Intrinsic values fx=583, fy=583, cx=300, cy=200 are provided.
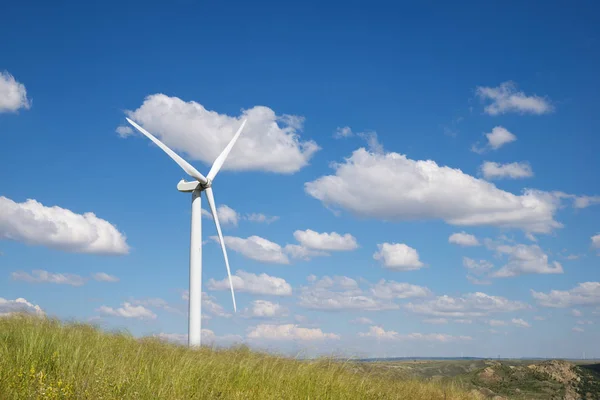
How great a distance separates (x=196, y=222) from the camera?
30344 millimetres

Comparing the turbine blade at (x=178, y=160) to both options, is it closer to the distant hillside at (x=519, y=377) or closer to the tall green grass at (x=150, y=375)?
the tall green grass at (x=150, y=375)

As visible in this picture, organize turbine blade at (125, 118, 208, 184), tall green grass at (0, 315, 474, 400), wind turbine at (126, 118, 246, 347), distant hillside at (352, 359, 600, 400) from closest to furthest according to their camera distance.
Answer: tall green grass at (0, 315, 474, 400) → distant hillside at (352, 359, 600, 400) → wind turbine at (126, 118, 246, 347) → turbine blade at (125, 118, 208, 184)

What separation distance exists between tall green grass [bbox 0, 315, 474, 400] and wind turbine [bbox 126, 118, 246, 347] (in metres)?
6.91

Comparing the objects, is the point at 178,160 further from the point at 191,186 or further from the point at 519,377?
the point at 519,377

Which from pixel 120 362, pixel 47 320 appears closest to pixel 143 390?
pixel 120 362

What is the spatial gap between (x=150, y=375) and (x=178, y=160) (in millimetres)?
20062

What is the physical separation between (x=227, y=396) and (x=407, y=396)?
7677 mm

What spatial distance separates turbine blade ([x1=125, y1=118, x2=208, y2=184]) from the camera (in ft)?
104

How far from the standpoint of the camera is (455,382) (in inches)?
960

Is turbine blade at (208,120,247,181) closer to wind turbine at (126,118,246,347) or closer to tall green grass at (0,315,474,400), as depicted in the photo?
wind turbine at (126,118,246,347)

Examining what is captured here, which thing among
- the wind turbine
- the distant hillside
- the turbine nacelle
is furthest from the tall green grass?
the turbine nacelle

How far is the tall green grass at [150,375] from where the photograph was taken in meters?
12.1

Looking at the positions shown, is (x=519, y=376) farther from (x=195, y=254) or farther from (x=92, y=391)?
(x=92, y=391)

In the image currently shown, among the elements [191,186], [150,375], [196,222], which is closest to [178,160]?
[191,186]
